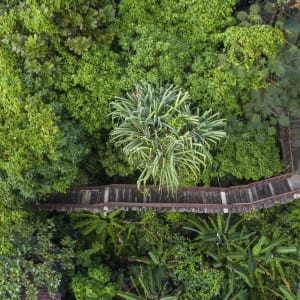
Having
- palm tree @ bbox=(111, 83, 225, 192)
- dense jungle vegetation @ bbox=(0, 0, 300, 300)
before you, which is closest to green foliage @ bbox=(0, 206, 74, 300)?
dense jungle vegetation @ bbox=(0, 0, 300, 300)

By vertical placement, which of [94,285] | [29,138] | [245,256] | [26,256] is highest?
[29,138]

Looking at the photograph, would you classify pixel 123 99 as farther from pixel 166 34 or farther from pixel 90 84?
pixel 166 34

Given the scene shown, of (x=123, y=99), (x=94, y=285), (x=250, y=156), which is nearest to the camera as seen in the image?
(x=123, y=99)

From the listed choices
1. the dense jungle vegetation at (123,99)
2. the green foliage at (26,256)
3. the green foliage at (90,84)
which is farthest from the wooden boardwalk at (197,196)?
the green foliage at (90,84)

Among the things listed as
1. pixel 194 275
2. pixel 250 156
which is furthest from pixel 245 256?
pixel 250 156

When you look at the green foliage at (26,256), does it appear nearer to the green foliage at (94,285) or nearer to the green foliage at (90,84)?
the green foliage at (94,285)
